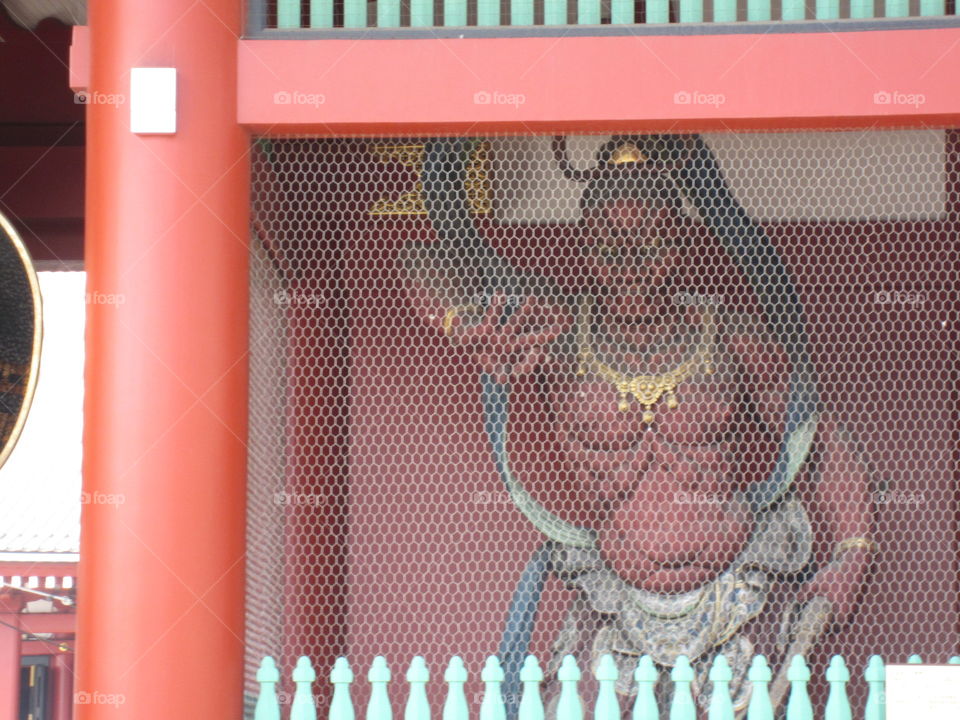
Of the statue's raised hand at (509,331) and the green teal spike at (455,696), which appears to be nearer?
the green teal spike at (455,696)

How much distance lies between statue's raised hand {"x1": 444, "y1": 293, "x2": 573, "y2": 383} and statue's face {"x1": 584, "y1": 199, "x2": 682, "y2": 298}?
0.48ft

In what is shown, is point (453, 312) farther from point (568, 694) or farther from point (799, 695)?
point (799, 695)

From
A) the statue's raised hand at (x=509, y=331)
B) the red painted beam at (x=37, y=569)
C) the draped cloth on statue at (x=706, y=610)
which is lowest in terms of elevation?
the draped cloth on statue at (x=706, y=610)

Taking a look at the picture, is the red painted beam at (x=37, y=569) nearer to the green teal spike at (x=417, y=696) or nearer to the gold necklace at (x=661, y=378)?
the gold necklace at (x=661, y=378)

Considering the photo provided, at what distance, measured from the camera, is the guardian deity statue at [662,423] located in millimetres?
3180

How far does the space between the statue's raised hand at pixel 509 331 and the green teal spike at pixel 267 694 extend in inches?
36.4

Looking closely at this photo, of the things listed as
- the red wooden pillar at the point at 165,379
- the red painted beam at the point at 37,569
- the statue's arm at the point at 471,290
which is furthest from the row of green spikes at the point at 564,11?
the red painted beam at the point at 37,569

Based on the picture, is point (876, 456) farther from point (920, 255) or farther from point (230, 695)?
point (230, 695)

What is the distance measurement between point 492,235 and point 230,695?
1480mm

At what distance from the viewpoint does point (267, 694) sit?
257cm

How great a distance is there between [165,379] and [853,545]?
156 centimetres

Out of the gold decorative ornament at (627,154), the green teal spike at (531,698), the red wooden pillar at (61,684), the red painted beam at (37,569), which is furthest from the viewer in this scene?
the red wooden pillar at (61,684)

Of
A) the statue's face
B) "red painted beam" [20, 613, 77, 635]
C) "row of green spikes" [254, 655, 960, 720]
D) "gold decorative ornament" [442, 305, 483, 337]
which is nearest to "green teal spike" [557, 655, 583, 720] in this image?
"row of green spikes" [254, 655, 960, 720]

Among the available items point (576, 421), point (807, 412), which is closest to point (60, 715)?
point (576, 421)
